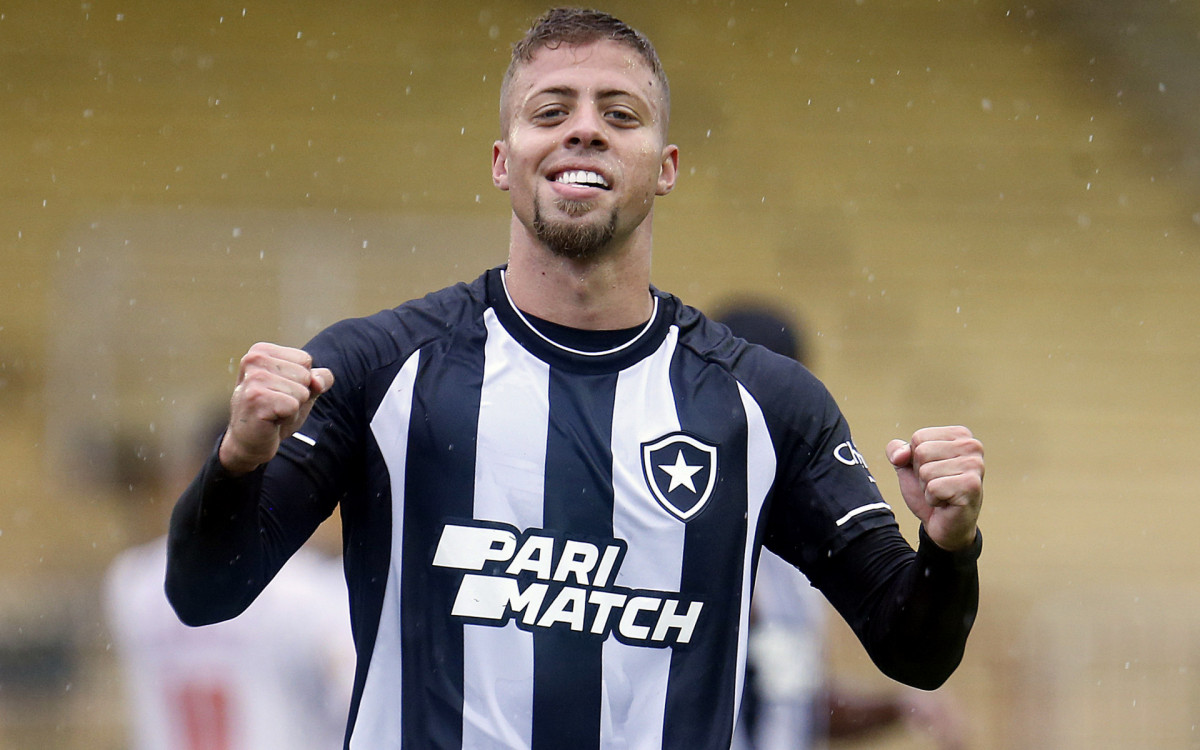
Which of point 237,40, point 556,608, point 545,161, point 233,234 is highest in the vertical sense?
point 237,40

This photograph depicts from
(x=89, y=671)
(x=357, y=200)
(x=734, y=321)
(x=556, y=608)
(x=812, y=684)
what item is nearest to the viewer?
(x=556, y=608)

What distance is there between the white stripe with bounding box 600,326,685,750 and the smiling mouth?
0.34 meters

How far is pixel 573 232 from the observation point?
239 cm

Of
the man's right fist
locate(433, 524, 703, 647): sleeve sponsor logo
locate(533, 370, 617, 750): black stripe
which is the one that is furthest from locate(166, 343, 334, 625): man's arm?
locate(533, 370, 617, 750): black stripe

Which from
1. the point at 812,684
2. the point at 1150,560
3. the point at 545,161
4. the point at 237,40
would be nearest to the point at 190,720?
the point at 812,684

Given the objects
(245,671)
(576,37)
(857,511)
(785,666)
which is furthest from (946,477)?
(245,671)

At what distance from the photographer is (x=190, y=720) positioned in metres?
3.88

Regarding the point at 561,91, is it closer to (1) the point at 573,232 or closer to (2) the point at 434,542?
(1) the point at 573,232

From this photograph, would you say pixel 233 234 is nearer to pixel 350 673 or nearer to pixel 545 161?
pixel 350 673

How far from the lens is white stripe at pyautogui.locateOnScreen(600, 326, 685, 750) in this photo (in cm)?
230

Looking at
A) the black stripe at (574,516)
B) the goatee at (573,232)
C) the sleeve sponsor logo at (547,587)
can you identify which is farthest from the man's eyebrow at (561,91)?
the sleeve sponsor logo at (547,587)

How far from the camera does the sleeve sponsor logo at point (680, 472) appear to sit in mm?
2379

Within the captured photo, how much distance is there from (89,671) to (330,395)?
4524 mm

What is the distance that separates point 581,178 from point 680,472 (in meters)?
0.54
